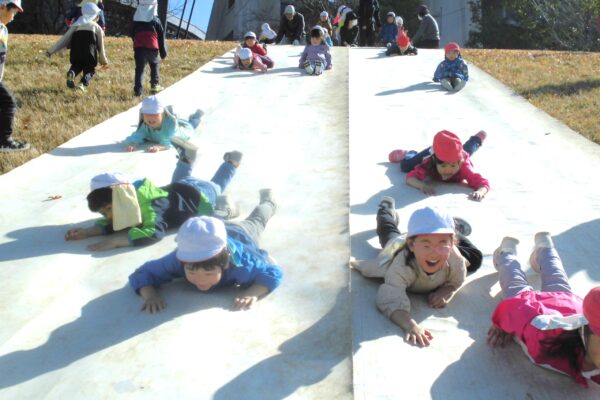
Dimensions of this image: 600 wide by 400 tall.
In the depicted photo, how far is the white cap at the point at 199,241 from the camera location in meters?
3.18

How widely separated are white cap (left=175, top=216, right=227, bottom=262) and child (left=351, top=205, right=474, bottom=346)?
91cm

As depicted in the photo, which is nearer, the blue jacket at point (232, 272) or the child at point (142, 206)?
the blue jacket at point (232, 272)

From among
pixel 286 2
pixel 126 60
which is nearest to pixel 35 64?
pixel 126 60

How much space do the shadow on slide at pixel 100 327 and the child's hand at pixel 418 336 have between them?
95 cm

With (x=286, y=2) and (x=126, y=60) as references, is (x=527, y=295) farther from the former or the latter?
(x=286, y=2)

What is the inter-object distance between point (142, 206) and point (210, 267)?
3.71 ft

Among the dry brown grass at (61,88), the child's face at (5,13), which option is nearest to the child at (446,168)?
the dry brown grass at (61,88)

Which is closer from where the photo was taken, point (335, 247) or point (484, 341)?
point (484, 341)

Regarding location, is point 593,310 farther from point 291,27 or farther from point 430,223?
point 291,27

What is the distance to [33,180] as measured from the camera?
5.55m

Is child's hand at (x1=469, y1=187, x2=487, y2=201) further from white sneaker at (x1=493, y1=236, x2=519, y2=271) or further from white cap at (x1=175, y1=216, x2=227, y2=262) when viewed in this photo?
white cap at (x1=175, y1=216, x2=227, y2=262)

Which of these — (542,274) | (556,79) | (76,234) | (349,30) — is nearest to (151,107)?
(76,234)

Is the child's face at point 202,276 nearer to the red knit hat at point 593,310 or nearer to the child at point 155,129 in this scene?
the red knit hat at point 593,310

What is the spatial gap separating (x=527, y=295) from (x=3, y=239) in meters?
3.29
